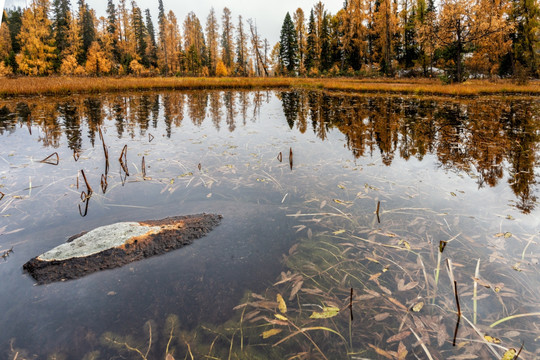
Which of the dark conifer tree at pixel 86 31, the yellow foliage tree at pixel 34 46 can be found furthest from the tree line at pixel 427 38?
the yellow foliage tree at pixel 34 46

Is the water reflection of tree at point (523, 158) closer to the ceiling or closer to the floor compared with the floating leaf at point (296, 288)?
closer to the ceiling

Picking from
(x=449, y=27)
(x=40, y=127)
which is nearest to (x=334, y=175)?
(x=40, y=127)

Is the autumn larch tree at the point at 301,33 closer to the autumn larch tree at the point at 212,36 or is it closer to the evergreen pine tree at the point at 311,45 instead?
the evergreen pine tree at the point at 311,45

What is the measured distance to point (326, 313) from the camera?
2021mm

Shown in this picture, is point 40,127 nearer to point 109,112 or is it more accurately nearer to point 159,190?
point 109,112

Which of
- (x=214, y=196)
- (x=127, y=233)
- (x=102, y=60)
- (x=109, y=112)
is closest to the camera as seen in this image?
(x=127, y=233)

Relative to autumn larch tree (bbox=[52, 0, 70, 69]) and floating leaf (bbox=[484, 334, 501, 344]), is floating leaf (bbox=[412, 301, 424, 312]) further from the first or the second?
autumn larch tree (bbox=[52, 0, 70, 69])

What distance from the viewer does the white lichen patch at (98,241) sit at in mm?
2574

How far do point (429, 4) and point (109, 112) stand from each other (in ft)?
173

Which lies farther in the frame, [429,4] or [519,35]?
[429,4]

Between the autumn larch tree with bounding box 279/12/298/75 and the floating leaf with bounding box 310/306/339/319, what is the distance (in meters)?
57.5

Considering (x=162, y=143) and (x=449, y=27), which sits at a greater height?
(x=449, y=27)

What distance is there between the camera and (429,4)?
44.3 metres

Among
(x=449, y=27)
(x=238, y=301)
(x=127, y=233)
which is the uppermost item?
(x=449, y=27)
